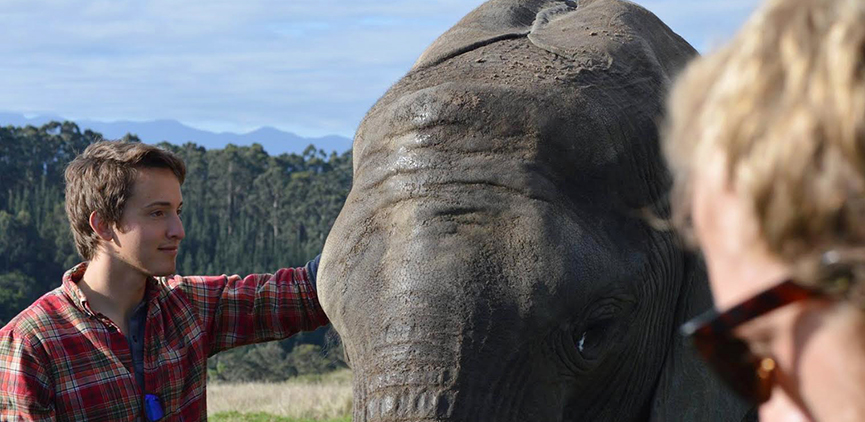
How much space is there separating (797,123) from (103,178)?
332 centimetres

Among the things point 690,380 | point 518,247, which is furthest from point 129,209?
point 690,380

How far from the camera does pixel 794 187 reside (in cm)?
115

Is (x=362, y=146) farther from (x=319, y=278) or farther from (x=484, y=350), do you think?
(x=484, y=350)

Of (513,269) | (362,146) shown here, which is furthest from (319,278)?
(513,269)

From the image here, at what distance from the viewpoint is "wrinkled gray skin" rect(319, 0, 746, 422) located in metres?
2.83

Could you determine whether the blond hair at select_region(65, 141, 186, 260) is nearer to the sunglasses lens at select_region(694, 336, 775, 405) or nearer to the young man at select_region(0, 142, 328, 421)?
the young man at select_region(0, 142, 328, 421)

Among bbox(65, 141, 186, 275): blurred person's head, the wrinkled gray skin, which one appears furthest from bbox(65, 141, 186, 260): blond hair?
the wrinkled gray skin

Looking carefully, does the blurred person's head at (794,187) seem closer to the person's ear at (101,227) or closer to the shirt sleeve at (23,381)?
the shirt sleeve at (23,381)

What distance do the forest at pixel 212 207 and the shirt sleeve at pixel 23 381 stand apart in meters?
36.0

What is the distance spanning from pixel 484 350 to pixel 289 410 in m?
9.98

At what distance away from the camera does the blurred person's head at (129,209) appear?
13.5 ft

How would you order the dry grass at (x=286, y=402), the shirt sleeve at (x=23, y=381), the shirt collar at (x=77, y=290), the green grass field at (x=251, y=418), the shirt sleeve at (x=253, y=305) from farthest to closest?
the dry grass at (x=286, y=402), the green grass field at (x=251, y=418), the shirt sleeve at (x=253, y=305), the shirt collar at (x=77, y=290), the shirt sleeve at (x=23, y=381)

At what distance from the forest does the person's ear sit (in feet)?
117

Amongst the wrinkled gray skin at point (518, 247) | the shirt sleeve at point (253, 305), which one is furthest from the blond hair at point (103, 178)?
the wrinkled gray skin at point (518, 247)
